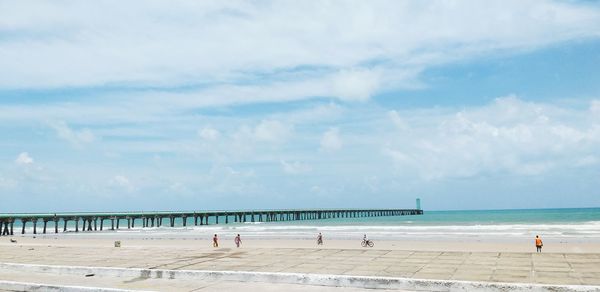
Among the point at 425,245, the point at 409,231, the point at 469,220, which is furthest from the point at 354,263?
the point at 469,220

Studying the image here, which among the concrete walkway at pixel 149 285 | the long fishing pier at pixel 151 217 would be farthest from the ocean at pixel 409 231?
Result: the concrete walkway at pixel 149 285

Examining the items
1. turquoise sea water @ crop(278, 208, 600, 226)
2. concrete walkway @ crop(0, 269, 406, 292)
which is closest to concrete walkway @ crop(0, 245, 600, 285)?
concrete walkway @ crop(0, 269, 406, 292)

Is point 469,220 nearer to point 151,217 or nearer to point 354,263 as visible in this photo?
point 151,217

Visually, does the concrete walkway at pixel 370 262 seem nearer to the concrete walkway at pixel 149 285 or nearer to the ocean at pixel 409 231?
the concrete walkway at pixel 149 285

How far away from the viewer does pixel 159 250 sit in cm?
1908

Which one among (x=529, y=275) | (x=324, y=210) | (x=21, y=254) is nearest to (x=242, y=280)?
(x=529, y=275)

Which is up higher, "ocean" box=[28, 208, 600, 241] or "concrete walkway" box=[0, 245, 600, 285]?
"concrete walkway" box=[0, 245, 600, 285]

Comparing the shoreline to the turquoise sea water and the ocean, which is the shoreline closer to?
the ocean

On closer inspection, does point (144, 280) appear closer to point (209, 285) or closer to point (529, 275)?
point (209, 285)

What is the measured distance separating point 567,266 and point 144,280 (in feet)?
34.2

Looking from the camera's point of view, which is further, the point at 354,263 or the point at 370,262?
the point at 370,262

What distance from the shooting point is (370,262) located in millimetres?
14367

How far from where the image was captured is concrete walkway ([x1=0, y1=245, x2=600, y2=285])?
11781 millimetres

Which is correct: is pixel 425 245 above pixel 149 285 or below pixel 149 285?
below
